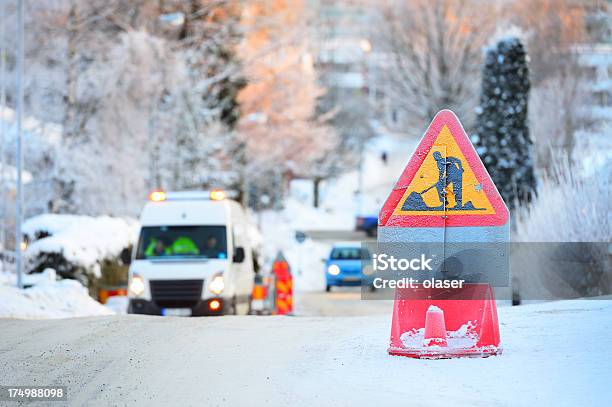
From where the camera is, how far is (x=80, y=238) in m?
25.6

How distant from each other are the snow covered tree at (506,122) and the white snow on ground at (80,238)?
31.9 ft

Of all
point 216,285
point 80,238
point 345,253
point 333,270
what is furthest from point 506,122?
point 216,285

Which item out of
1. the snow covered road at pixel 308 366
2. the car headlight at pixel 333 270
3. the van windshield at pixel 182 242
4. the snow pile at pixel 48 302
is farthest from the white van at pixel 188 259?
the car headlight at pixel 333 270

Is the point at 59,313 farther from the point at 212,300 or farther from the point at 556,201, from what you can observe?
the point at 556,201

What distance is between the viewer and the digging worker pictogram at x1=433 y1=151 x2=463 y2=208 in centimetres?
938

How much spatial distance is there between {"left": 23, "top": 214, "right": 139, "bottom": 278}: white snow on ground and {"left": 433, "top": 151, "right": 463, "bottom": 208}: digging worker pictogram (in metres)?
16.5

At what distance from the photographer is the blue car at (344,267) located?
37.3 metres

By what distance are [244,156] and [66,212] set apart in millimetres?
15851

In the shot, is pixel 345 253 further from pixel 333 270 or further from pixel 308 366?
pixel 308 366

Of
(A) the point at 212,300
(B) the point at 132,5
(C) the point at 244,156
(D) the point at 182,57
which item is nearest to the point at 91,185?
(D) the point at 182,57

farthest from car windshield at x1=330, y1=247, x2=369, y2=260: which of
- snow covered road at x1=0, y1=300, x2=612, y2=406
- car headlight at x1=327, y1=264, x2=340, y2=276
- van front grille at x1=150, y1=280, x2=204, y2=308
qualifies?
snow covered road at x1=0, y1=300, x2=612, y2=406

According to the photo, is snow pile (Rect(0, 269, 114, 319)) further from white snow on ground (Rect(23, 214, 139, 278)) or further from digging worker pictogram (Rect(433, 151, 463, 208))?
digging worker pictogram (Rect(433, 151, 463, 208))

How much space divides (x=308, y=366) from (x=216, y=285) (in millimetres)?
10403

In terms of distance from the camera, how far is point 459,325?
9484 mm
